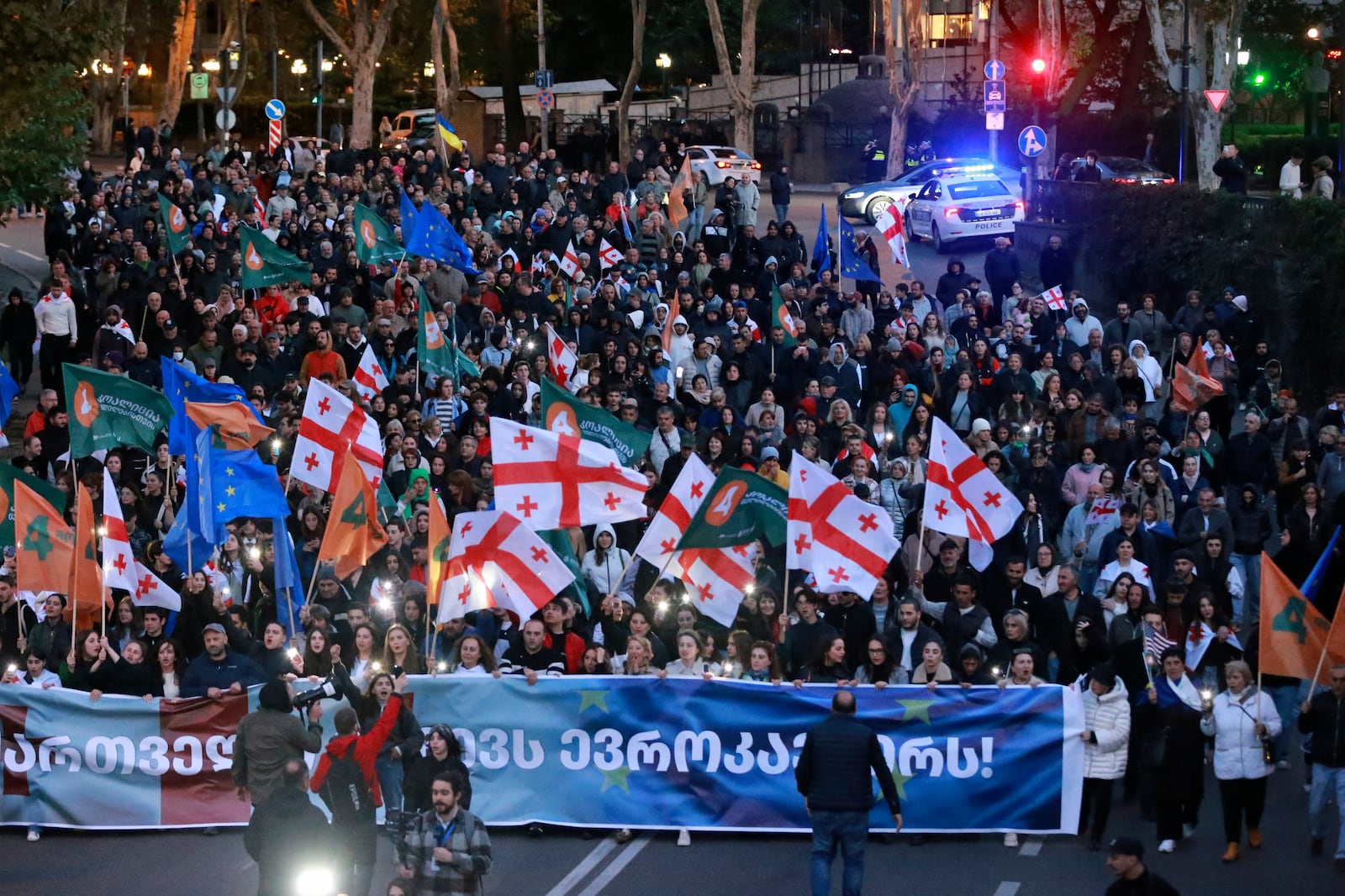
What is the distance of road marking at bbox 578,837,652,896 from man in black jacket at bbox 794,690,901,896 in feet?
4.40

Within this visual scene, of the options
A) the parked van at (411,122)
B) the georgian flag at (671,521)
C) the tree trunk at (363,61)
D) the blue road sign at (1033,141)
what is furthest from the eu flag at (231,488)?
the parked van at (411,122)

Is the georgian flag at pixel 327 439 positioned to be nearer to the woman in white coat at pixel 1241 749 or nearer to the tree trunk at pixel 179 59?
the woman in white coat at pixel 1241 749

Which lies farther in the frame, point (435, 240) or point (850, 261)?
point (850, 261)

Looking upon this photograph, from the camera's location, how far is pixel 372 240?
22.2 meters

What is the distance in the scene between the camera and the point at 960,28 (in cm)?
6538

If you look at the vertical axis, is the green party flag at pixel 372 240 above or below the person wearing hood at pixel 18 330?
above

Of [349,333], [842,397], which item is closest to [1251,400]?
[842,397]

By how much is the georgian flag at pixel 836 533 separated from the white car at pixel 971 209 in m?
22.5

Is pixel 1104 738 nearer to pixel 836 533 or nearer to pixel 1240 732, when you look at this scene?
pixel 1240 732

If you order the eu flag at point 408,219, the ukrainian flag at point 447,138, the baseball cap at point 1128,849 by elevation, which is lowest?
the baseball cap at point 1128,849

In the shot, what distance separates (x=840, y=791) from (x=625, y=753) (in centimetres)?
214

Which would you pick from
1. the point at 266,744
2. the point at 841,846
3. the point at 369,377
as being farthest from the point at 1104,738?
the point at 369,377

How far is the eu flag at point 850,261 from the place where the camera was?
2414 cm

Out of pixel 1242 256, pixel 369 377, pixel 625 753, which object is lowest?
pixel 625 753
